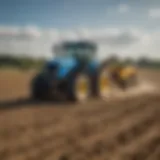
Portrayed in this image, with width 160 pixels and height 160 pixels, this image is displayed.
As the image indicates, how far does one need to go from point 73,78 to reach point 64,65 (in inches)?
5.2

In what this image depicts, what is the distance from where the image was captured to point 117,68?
119 inches

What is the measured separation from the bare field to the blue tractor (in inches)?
3.8

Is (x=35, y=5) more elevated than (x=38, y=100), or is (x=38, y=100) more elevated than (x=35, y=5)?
(x=35, y=5)

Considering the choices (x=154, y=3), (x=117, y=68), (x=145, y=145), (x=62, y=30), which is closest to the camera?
(x=145, y=145)

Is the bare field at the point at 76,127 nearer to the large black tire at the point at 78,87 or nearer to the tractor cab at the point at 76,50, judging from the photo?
the large black tire at the point at 78,87

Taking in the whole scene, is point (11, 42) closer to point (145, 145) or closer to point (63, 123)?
point (63, 123)

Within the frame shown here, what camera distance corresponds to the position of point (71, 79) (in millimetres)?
2926

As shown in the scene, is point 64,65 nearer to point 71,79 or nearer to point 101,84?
point 71,79

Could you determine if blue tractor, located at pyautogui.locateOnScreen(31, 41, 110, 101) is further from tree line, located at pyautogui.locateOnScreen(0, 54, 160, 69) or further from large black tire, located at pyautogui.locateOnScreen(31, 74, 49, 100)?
tree line, located at pyautogui.locateOnScreen(0, 54, 160, 69)

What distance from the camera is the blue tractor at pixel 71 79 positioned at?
9.25 ft

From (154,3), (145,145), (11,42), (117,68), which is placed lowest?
(145,145)

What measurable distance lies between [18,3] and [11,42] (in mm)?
225

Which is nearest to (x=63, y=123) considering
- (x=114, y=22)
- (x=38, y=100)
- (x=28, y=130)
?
(x=28, y=130)

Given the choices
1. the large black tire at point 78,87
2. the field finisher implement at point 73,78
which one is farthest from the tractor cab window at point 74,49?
the large black tire at point 78,87
